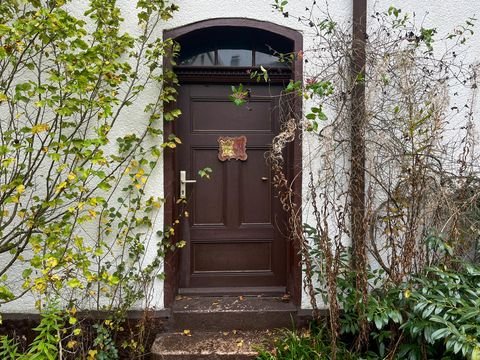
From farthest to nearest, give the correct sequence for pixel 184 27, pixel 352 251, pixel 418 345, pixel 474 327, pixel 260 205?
1. pixel 260 205
2. pixel 184 27
3. pixel 352 251
4. pixel 418 345
5. pixel 474 327

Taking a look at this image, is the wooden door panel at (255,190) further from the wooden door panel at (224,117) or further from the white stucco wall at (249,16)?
the white stucco wall at (249,16)

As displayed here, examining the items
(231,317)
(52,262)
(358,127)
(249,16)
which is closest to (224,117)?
(249,16)

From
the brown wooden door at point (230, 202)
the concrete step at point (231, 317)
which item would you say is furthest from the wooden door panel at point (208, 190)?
the concrete step at point (231, 317)

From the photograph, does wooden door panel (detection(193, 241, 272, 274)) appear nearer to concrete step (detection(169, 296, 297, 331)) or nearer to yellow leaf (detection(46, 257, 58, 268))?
concrete step (detection(169, 296, 297, 331))

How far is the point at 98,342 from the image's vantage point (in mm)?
2971

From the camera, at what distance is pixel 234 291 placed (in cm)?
362

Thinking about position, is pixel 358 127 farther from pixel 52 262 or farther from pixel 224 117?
pixel 52 262

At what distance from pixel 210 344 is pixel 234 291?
0.64 meters

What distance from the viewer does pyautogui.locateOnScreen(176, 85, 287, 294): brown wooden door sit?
3633mm

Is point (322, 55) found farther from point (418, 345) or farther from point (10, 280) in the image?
point (10, 280)

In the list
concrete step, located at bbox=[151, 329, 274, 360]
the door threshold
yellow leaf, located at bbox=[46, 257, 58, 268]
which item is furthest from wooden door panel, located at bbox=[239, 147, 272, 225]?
yellow leaf, located at bbox=[46, 257, 58, 268]

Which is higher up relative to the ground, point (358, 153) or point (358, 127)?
point (358, 127)

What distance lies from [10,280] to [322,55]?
11.1 ft

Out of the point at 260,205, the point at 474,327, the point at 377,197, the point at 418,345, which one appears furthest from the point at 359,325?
the point at 260,205
